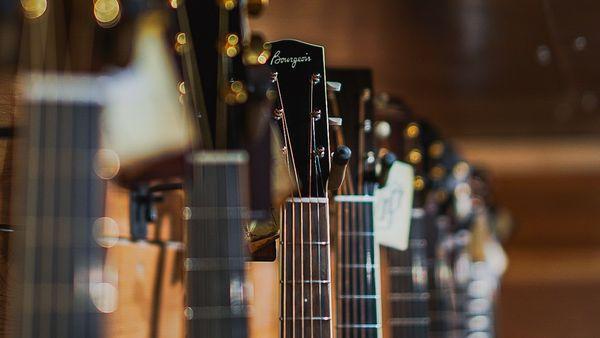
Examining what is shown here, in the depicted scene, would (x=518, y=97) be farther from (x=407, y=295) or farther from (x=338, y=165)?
(x=338, y=165)

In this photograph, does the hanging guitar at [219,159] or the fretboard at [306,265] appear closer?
the hanging guitar at [219,159]

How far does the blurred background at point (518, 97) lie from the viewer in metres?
2.20

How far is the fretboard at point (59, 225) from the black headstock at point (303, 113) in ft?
1.38

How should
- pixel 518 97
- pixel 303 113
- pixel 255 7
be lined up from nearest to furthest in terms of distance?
pixel 255 7 < pixel 303 113 < pixel 518 97

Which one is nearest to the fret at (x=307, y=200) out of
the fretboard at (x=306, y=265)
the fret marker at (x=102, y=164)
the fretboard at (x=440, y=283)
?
the fretboard at (x=306, y=265)

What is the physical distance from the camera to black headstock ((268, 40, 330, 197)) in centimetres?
140

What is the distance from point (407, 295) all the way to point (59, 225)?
112cm

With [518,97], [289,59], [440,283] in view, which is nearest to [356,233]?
[289,59]

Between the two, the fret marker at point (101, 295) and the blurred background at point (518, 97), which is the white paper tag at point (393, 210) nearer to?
the blurred background at point (518, 97)

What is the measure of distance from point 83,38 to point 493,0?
1286 mm

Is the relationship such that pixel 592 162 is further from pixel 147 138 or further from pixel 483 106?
pixel 147 138

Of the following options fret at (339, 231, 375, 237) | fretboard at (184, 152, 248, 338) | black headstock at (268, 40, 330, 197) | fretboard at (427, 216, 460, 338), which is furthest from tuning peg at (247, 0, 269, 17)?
fretboard at (427, 216, 460, 338)

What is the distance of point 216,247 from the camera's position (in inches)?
46.3

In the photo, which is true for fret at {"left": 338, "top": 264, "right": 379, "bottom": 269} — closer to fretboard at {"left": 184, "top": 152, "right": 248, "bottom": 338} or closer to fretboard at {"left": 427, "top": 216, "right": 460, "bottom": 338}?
fretboard at {"left": 184, "top": 152, "right": 248, "bottom": 338}
